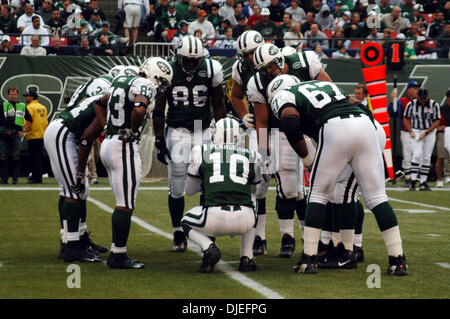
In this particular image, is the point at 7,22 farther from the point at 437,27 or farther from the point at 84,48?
the point at 437,27

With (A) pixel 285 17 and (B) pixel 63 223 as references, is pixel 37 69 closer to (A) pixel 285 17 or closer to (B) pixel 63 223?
(A) pixel 285 17

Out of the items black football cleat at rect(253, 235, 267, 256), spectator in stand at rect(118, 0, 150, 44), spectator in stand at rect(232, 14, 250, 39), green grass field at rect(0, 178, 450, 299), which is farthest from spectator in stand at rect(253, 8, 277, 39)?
black football cleat at rect(253, 235, 267, 256)

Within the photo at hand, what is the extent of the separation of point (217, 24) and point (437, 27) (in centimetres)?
571

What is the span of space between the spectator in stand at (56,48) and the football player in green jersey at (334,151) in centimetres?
1241

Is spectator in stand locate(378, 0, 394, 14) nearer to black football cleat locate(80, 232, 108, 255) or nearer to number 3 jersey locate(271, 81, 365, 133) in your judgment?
black football cleat locate(80, 232, 108, 255)

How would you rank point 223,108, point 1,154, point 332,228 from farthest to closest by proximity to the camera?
1. point 1,154
2. point 223,108
3. point 332,228

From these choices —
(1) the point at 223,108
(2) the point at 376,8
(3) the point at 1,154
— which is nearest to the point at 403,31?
(2) the point at 376,8

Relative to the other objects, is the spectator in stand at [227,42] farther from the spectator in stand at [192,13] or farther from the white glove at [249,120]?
the white glove at [249,120]

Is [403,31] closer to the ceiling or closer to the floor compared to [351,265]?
closer to the ceiling

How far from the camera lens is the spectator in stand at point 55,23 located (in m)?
18.8

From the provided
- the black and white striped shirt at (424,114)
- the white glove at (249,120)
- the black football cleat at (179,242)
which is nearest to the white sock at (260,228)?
the black football cleat at (179,242)

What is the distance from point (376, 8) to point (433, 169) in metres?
4.93

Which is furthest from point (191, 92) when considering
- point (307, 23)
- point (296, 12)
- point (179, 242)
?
point (296, 12)

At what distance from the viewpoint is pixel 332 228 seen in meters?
7.15
